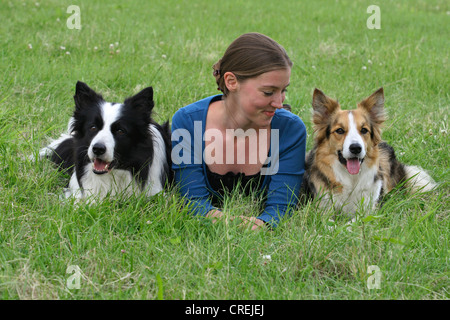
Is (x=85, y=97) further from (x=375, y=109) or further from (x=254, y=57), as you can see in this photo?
(x=375, y=109)

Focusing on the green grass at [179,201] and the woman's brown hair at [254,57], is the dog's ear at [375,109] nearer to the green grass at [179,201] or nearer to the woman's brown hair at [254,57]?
the green grass at [179,201]

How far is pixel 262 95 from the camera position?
3.31 metres

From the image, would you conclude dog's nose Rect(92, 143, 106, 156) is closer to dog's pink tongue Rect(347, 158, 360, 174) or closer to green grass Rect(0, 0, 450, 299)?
green grass Rect(0, 0, 450, 299)

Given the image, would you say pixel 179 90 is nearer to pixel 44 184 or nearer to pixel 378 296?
pixel 44 184

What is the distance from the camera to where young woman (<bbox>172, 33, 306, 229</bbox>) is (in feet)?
11.4

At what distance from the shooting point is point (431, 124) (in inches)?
195

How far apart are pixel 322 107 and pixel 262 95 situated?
711 millimetres

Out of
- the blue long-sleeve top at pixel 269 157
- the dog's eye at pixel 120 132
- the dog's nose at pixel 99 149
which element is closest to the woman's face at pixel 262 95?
the blue long-sleeve top at pixel 269 157

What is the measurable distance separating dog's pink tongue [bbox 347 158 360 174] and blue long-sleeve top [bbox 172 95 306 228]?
36cm

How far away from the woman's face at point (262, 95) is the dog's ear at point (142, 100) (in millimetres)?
610

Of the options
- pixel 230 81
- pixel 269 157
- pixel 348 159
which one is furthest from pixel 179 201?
pixel 348 159

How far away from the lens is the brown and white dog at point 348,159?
11.8 ft

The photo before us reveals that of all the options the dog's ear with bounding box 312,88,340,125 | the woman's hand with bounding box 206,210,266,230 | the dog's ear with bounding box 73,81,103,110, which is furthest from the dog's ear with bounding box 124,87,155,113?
the dog's ear with bounding box 312,88,340,125
